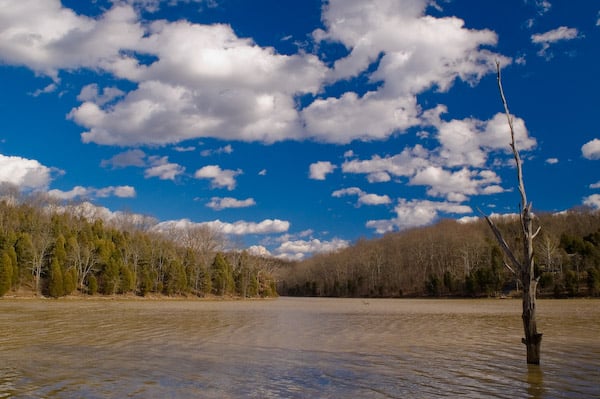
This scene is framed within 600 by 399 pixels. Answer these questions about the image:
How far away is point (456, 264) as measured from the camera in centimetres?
12850

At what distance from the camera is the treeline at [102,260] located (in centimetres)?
7572

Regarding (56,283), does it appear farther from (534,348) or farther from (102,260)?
(534,348)

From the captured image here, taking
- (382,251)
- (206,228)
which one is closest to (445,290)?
(382,251)

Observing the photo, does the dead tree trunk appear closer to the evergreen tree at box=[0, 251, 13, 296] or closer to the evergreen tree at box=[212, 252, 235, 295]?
the evergreen tree at box=[0, 251, 13, 296]

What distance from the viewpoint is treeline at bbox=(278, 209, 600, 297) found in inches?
3671

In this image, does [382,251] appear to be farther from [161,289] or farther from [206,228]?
[161,289]

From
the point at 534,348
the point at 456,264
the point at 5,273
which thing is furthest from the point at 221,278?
the point at 534,348

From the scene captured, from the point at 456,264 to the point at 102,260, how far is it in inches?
3540

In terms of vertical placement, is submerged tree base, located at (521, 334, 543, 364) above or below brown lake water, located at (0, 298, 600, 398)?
above

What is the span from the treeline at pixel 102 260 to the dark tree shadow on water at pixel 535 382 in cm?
7038

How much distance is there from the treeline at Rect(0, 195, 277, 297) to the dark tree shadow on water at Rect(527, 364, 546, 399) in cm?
7038

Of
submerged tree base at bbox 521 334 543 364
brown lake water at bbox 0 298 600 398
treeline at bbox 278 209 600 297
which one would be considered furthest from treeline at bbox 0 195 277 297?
submerged tree base at bbox 521 334 543 364

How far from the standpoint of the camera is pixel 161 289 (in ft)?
305

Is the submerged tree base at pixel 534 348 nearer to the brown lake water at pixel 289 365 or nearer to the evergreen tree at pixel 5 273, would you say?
the brown lake water at pixel 289 365
